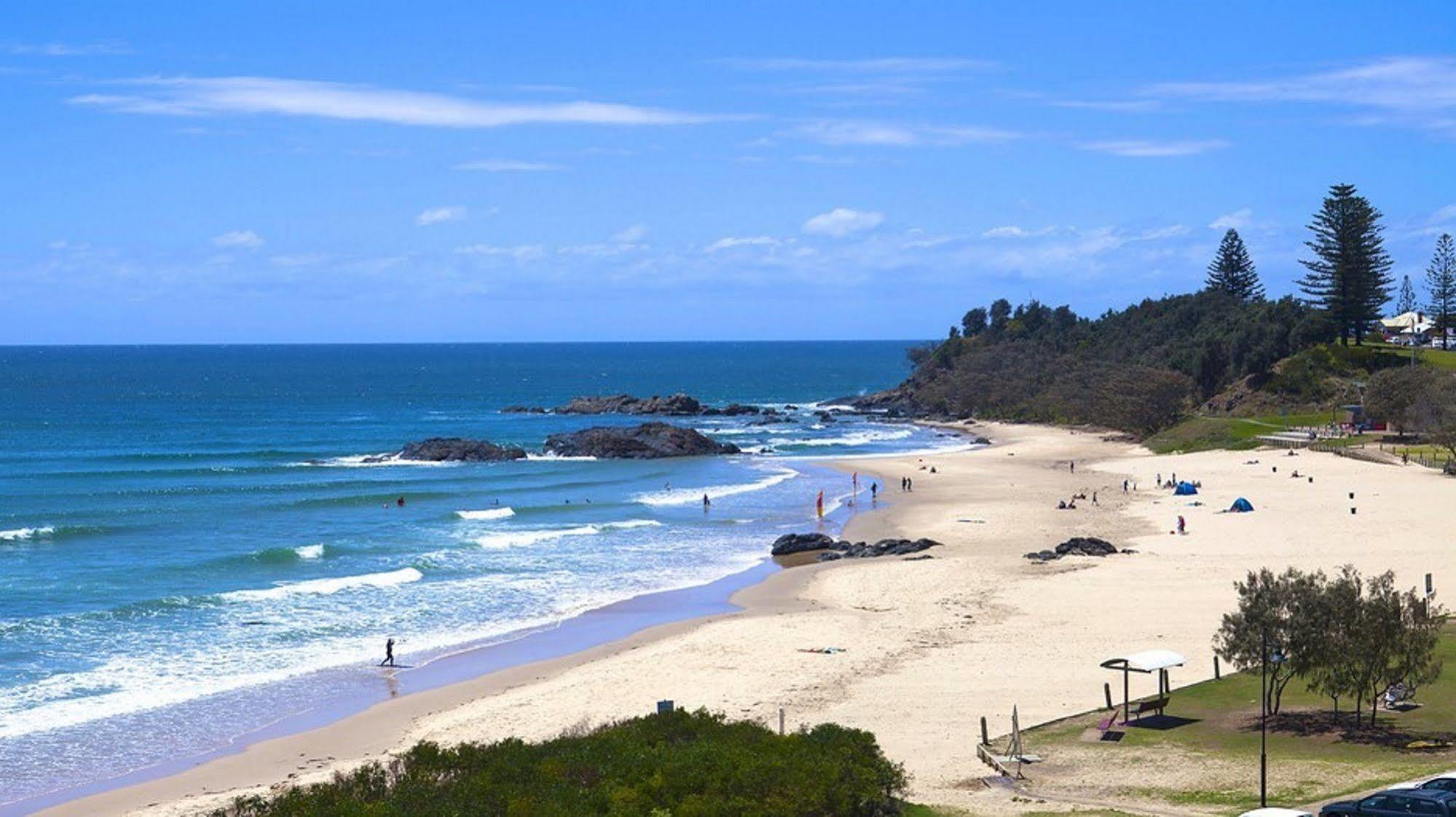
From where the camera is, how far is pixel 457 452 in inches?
3361

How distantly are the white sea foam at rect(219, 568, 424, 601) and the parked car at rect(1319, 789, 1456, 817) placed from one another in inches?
1200

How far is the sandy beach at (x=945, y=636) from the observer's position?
82.7 ft

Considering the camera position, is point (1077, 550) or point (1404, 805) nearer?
point (1404, 805)

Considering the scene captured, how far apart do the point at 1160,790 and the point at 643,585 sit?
2427 centimetres

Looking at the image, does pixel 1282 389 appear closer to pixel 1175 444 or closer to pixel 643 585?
pixel 1175 444

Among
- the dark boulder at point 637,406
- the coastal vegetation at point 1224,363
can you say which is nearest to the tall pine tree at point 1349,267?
the coastal vegetation at point 1224,363

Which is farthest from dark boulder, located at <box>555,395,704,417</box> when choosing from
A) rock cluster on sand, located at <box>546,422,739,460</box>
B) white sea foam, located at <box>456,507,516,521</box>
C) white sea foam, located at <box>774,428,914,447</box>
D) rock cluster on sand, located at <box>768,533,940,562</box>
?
rock cluster on sand, located at <box>768,533,940,562</box>

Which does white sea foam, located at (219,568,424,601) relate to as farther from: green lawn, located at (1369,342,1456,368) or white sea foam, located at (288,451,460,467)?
green lawn, located at (1369,342,1456,368)

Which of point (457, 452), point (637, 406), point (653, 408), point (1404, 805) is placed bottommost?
point (1404, 805)

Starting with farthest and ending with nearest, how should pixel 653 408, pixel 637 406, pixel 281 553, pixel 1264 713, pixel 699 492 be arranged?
pixel 637 406, pixel 653 408, pixel 699 492, pixel 281 553, pixel 1264 713

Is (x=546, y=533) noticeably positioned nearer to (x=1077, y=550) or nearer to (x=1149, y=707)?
(x=1077, y=550)

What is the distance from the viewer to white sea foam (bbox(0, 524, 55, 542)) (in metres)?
50.9

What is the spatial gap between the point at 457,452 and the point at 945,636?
55703 mm

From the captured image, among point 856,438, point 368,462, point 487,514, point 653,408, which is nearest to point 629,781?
point 487,514
